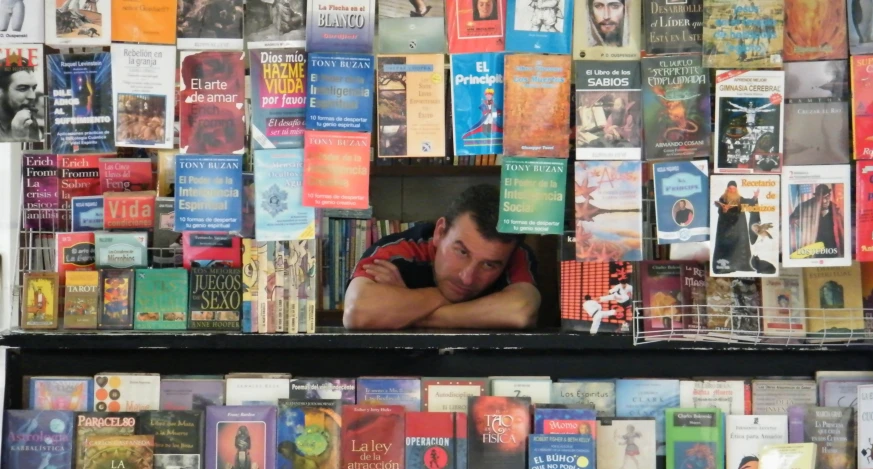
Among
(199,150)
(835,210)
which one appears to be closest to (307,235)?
(199,150)

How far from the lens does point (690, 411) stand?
8.14ft

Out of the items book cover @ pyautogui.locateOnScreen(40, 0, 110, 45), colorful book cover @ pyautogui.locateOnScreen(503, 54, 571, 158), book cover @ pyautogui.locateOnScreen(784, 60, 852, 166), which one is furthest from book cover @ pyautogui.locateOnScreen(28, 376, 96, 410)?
book cover @ pyautogui.locateOnScreen(784, 60, 852, 166)

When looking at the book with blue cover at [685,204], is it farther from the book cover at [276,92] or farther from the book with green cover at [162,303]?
the book with green cover at [162,303]

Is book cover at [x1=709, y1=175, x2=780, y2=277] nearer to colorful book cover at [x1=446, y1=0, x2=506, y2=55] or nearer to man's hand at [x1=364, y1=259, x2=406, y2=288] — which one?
colorful book cover at [x1=446, y1=0, x2=506, y2=55]

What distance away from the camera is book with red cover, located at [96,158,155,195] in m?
2.64

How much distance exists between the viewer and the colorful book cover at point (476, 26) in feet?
8.13

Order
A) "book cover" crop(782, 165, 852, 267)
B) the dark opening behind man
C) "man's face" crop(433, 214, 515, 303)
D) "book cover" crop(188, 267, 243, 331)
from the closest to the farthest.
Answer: "book cover" crop(782, 165, 852, 267) → "book cover" crop(188, 267, 243, 331) → the dark opening behind man → "man's face" crop(433, 214, 515, 303)

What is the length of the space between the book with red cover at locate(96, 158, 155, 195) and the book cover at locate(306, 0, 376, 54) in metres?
0.66

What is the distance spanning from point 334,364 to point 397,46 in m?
0.97

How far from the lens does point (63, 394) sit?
8.25 ft

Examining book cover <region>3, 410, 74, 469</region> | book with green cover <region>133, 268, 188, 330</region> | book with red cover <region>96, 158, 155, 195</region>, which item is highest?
book with red cover <region>96, 158, 155, 195</region>

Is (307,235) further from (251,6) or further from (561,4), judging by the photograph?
(561,4)

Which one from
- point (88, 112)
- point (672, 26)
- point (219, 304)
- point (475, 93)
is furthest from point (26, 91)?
point (672, 26)

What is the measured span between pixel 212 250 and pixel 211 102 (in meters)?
0.44
